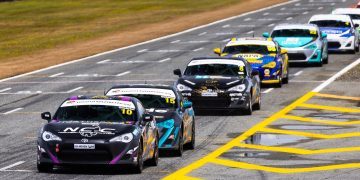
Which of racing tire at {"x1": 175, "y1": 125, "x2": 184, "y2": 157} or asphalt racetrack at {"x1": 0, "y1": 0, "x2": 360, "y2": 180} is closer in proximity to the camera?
asphalt racetrack at {"x1": 0, "y1": 0, "x2": 360, "y2": 180}

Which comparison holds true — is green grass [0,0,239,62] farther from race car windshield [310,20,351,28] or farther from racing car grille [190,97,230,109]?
racing car grille [190,97,230,109]

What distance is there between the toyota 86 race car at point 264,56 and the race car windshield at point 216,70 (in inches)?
229

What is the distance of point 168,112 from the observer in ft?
77.0

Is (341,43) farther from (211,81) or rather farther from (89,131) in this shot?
(89,131)

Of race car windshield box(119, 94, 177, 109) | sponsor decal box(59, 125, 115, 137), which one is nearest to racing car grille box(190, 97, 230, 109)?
race car windshield box(119, 94, 177, 109)

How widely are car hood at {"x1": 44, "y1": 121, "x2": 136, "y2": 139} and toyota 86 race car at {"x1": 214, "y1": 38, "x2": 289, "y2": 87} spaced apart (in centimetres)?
1854

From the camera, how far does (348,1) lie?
97062 millimetres

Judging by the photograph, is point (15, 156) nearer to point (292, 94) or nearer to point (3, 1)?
point (292, 94)

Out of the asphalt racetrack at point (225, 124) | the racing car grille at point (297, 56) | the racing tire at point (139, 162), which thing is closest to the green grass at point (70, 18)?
the asphalt racetrack at point (225, 124)

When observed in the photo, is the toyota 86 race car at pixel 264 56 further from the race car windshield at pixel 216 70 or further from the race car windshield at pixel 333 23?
the race car windshield at pixel 333 23

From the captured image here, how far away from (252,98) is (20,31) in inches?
1589

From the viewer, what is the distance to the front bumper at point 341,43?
5447 centimetres

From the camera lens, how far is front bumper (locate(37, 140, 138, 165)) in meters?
20.0

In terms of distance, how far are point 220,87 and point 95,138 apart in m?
11.9
